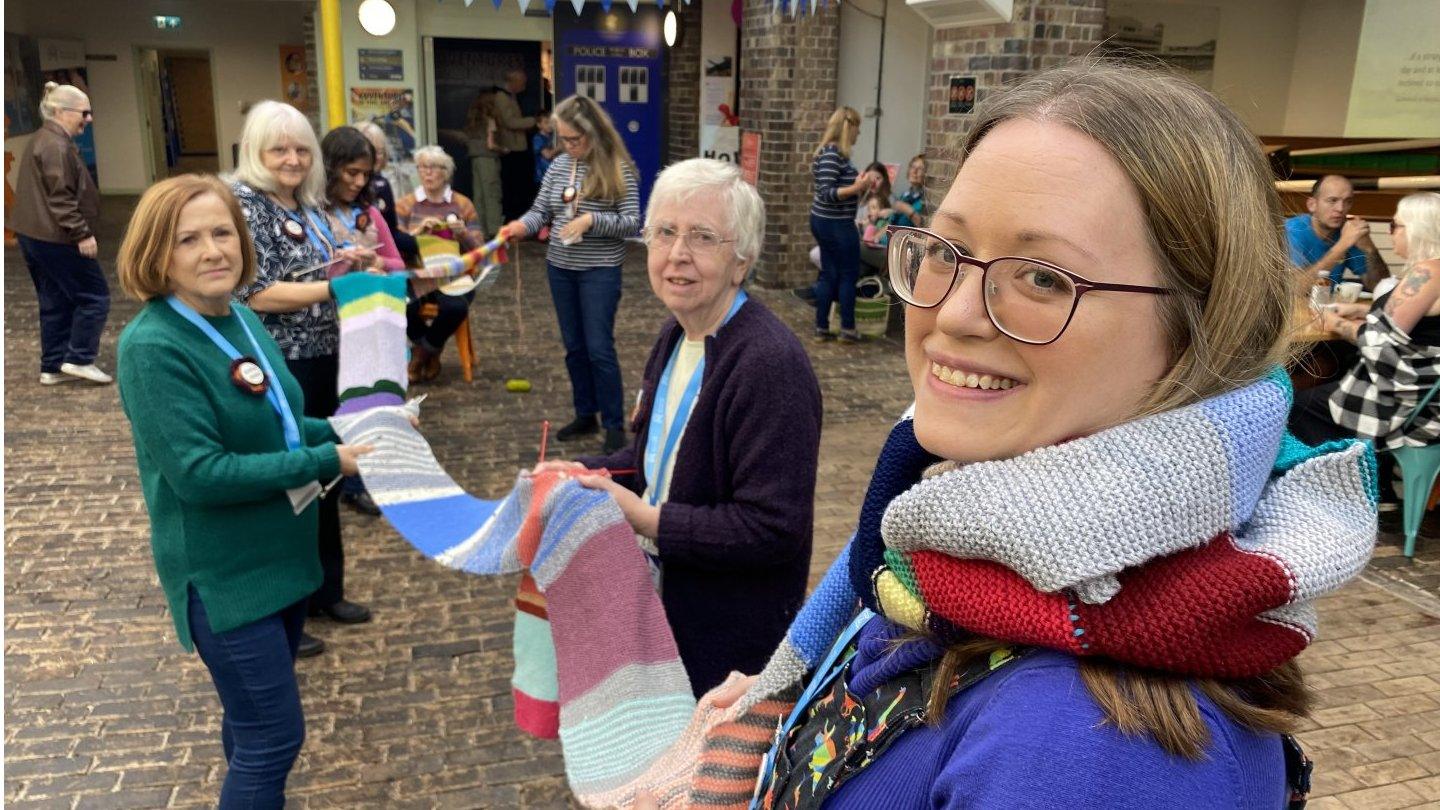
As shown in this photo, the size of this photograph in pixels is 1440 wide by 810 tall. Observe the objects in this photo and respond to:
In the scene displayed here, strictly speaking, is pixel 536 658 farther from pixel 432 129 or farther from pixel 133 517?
pixel 432 129

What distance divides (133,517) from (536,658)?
408 centimetres

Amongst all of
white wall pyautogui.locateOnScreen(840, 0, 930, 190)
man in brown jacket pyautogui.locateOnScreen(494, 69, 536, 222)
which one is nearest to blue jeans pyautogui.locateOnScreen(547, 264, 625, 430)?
white wall pyautogui.locateOnScreen(840, 0, 930, 190)

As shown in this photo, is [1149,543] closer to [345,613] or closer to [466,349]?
[345,613]

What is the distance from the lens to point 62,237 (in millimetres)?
7801

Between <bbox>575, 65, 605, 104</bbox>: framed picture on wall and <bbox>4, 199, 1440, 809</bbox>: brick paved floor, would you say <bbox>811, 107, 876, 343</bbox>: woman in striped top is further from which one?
<bbox>575, 65, 605, 104</bbox>: framed picture on wall

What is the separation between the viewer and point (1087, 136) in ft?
3.08

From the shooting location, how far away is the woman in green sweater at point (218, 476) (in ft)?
8.46

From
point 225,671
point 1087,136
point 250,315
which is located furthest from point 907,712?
point 250,315

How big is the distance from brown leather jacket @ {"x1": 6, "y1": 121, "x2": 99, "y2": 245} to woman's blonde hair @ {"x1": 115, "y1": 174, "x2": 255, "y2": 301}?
595 cm

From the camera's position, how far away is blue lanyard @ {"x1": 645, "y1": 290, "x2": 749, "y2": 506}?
261 cm

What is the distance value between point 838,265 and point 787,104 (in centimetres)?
301

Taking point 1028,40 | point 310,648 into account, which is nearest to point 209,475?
point 310,648

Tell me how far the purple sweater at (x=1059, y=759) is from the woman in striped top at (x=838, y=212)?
8.88 metres

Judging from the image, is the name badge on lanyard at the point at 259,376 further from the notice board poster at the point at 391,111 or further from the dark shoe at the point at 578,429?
the notice board poster at the point at 391,111
